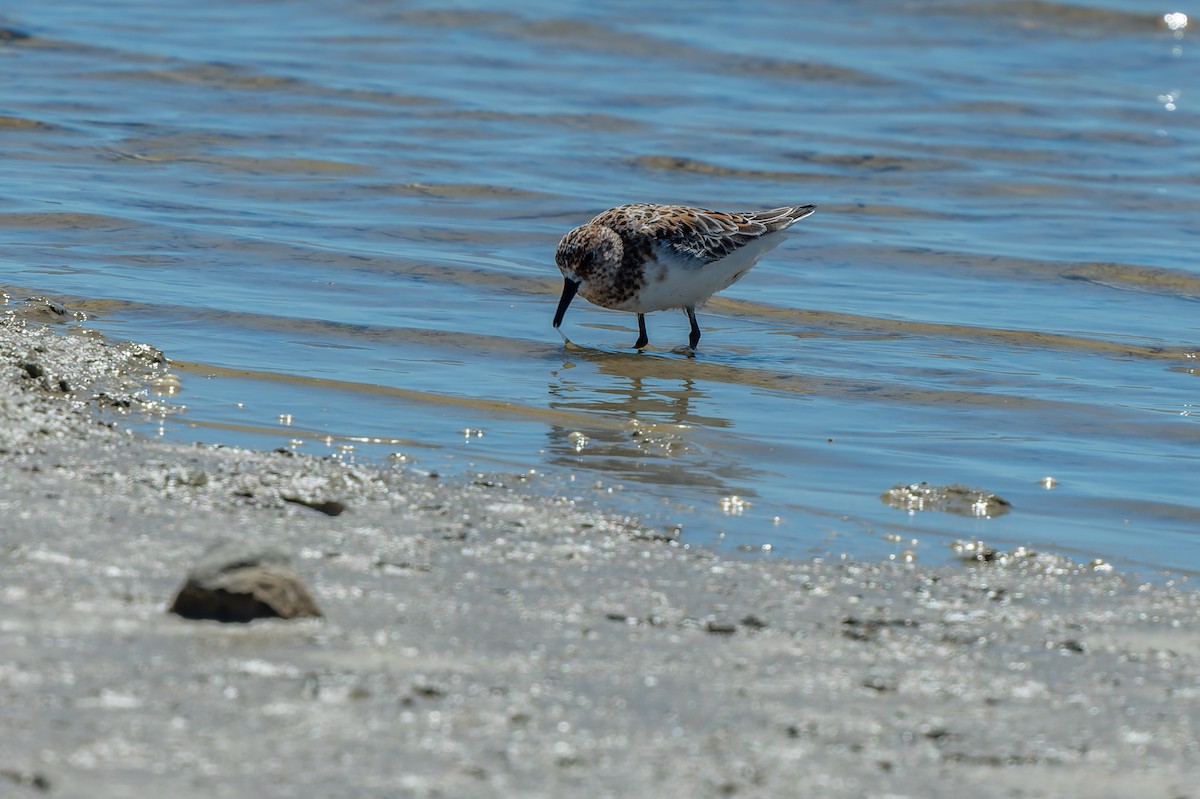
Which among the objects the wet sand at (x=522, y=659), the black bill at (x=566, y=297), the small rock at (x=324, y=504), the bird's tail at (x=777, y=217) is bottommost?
the wet sand at (x=522, y=659)

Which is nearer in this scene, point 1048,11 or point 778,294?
point 778,294

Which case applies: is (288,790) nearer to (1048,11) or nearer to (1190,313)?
(1190,313)

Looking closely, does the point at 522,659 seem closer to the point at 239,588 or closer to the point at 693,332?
the point at 239,588

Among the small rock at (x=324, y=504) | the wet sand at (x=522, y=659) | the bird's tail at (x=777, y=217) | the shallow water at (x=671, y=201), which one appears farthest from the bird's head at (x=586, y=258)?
the small rock at (x=324, y=504)

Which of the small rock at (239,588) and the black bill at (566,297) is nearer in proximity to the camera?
the small rock at (239,588)

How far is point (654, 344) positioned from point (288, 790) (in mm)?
6917

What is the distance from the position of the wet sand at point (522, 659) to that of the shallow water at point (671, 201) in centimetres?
55

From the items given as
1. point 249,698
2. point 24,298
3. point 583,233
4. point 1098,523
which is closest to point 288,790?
point 249,698

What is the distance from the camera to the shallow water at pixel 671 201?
655 cm

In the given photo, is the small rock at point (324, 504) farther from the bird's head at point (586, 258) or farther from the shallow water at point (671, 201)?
the bird's head at point (586, 258)

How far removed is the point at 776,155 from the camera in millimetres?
15641

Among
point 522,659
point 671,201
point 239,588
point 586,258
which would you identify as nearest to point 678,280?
point 586,258

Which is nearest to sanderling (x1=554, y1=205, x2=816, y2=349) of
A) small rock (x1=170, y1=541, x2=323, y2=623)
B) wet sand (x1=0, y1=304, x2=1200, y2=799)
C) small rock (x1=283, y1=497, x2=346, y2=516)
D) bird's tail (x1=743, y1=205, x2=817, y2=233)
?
bird's tail (x1=743, y1=205, x2=817, y2=233)

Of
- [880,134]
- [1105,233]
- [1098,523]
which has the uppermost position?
[880,134]
